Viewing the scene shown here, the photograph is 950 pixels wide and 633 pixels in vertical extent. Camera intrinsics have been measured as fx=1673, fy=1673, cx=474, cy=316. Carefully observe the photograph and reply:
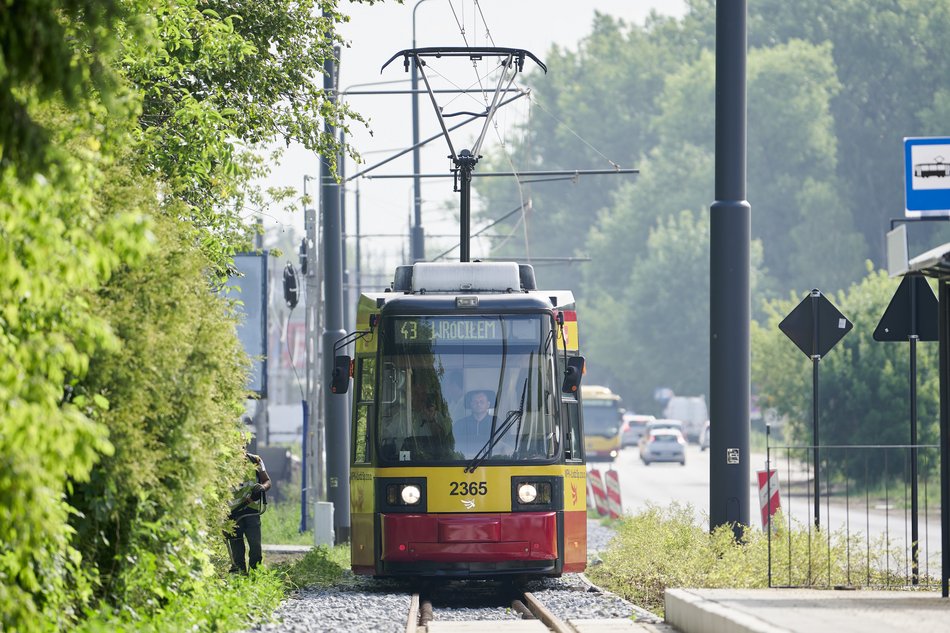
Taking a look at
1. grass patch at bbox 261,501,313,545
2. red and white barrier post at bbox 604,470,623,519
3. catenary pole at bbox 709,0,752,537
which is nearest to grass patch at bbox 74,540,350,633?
catenary pole at bbox 709,0,752,537

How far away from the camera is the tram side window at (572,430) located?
640 inches

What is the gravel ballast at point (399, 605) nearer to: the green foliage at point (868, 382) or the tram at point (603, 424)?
the green foliage at point (868, 382)

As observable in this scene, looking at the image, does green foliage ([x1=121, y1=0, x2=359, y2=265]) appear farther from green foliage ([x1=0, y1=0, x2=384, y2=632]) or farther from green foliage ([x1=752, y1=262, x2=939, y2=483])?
green foliage ([x1=752, y1=262, x2=939, y2=483])

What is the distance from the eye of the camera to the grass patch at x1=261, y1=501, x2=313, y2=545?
93.2ft

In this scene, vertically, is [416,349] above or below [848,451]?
above

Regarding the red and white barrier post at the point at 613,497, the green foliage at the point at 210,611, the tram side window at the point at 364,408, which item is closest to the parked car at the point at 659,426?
the red and white barrier post at the point at 613,497

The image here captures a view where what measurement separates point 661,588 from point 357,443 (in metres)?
3.38

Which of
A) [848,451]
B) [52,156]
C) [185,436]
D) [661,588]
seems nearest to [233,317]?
[185,436]

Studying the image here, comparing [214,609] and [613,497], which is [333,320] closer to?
[613,497]

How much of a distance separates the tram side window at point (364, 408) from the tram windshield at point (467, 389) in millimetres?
212

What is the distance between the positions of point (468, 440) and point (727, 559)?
3.19 metres

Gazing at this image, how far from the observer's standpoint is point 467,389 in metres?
16.1

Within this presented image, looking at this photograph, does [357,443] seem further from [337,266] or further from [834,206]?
[834,206]

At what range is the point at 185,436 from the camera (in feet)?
36.1
